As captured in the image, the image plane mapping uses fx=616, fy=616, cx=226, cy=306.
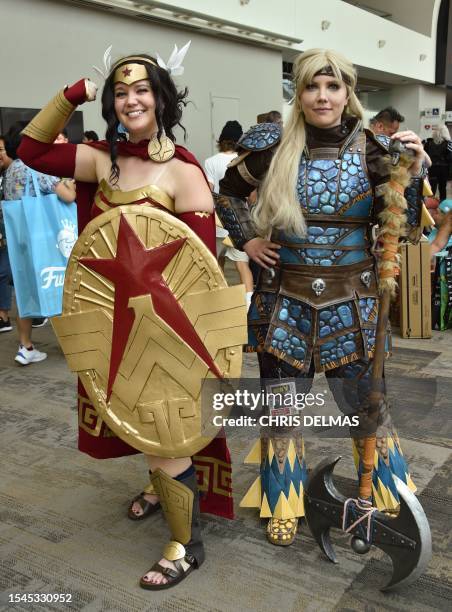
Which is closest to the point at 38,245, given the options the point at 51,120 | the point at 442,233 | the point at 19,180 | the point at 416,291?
the point at 19,180

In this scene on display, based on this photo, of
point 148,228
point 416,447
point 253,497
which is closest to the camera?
point 148,228

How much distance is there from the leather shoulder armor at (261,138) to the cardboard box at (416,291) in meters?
2.25

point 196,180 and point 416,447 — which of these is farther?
point 416,447

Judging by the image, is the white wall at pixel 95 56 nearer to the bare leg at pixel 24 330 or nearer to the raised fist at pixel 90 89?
the bare leg at pixel 24 330

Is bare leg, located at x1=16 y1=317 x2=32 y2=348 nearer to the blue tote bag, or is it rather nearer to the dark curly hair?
the blue tote bag

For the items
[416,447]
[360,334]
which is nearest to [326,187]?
[360,334]

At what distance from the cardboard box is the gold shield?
2.66 metres

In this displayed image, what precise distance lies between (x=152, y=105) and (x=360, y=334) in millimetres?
847

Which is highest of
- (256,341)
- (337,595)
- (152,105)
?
(152,105)

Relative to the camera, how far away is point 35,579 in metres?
1.73

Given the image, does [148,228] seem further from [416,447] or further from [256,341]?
[416,447]

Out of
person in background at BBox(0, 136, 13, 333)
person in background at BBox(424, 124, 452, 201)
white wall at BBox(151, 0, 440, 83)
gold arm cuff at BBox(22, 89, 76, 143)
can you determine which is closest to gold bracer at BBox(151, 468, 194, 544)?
gold arm cuff at BBox(22, 89, 76, 143)

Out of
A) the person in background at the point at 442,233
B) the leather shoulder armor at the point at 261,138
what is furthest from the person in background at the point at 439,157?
the leather shoulder armor at the point at 261,138

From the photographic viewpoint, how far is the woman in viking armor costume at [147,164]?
1.57 meters
